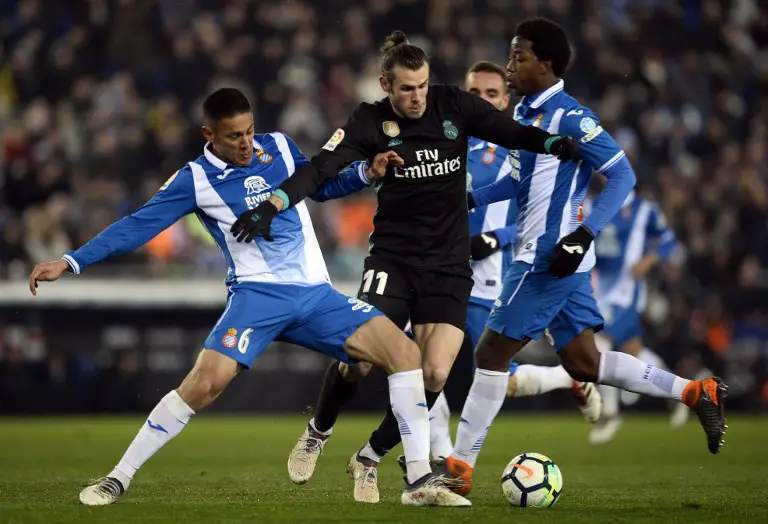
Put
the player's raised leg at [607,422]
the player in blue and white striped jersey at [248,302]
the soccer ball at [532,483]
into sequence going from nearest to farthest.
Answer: the player in blue and white striped jersey at [248,302]
the soccer ball at [532,483]
the player's raised leg at [607,422]

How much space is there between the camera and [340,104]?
18.9 meters

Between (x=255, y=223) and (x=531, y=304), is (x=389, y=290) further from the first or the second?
(x=255, y=223)

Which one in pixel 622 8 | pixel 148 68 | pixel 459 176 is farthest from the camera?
pixel 622 8

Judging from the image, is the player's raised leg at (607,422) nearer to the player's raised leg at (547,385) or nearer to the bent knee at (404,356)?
the player's raised leg at (547,385)

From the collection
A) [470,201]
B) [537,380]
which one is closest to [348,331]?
[470,201]

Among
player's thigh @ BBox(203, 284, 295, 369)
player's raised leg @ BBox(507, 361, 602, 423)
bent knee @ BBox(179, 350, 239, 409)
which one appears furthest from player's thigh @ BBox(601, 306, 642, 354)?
bent knee @ BBox(179, 350, 239, 409)

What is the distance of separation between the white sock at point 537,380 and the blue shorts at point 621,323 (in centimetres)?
433

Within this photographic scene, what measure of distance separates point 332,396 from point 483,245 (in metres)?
1.71

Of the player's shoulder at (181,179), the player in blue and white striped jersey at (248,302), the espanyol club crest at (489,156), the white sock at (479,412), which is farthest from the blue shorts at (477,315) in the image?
the player's shoulder at (181,179)

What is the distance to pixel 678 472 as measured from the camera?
354 inches

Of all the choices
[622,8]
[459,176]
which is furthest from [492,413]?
[622,8]

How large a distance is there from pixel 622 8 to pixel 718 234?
5223 millimetres

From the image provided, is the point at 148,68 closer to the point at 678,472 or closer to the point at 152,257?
the point at 152,257

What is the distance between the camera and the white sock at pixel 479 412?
24.0 feet
